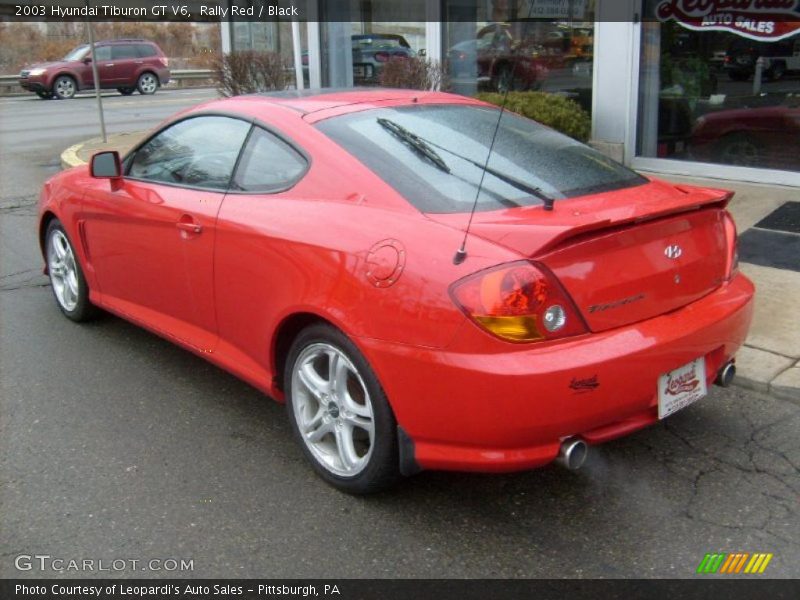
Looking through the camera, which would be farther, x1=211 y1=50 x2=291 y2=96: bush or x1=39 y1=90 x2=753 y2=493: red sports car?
x1=211 y1=50 x2=291 y2=96: bush

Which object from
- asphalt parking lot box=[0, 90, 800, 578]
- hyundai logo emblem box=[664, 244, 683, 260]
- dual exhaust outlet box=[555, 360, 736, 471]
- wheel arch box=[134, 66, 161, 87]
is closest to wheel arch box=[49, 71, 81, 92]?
wheel arch box=[134, 66, 161, 87]

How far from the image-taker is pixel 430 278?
9.29 ft

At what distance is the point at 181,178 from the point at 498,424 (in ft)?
7.58

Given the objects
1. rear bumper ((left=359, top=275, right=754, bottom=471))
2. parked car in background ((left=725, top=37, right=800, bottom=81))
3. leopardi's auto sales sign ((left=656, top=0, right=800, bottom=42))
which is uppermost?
leopardi's auto sales sign ((left=656, top=0, right=800, bottom=42))

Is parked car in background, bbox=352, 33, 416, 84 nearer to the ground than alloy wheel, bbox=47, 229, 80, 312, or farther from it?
farther from it

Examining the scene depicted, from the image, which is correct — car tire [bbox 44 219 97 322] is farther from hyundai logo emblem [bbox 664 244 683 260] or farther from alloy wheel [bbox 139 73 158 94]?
alloy wheel [bbox 139 73 158 94]

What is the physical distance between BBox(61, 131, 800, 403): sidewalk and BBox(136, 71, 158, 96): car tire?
2471 cm

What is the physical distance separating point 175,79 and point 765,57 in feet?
99.1

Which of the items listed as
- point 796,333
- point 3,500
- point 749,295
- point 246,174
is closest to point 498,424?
point 749,295

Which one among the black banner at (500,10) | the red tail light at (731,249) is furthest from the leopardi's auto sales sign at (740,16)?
the red tail light at (731,249)

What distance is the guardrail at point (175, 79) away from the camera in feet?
100

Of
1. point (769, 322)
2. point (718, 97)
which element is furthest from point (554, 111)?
point (769, 322)
